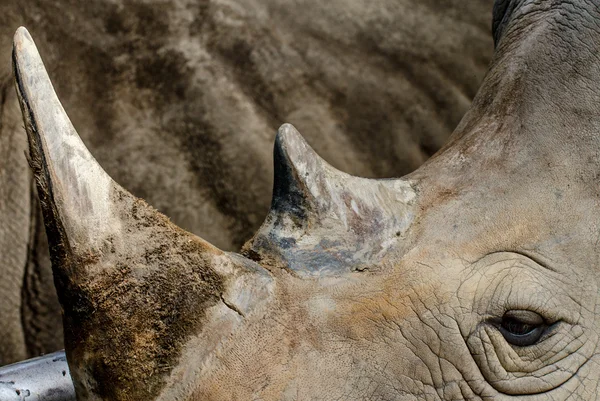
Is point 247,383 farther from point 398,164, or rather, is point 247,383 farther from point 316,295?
point 398,164

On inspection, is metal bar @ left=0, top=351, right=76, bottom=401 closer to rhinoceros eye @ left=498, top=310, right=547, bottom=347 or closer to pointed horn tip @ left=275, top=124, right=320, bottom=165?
pointed horn tip @ left=275, top=124, right=320, bottom=165

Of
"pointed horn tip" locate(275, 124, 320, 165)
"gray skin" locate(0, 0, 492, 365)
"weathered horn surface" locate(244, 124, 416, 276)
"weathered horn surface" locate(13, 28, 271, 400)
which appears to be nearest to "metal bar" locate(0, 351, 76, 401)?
"weathered horn surface" locate(13, 28, 271, 400)

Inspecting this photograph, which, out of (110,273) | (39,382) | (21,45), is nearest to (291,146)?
(110,273)

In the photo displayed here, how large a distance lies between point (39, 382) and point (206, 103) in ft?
4.58

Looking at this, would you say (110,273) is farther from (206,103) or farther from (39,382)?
(206,103)

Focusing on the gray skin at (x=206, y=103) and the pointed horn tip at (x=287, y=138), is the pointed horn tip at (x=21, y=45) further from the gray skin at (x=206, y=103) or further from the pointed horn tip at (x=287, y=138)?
the gray skin at (x=206, y=103)

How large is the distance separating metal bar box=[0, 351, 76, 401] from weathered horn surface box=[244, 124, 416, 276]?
0.65 metres

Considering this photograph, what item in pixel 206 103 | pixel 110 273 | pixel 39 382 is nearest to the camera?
pixel 110 273

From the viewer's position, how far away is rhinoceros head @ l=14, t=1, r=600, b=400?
1.79 meters

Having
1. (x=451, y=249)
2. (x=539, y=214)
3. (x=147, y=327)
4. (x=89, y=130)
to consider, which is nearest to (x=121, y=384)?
(x=147, y=327)

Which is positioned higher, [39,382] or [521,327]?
[521,327]

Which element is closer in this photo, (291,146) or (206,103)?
(291,146)

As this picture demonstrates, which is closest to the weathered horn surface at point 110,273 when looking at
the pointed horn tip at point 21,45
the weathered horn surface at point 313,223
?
the pointed horn tip at point 21,45

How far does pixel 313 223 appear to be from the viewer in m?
1.98
